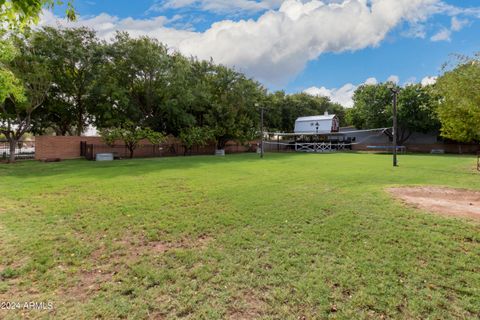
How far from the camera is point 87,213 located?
5.37 metres

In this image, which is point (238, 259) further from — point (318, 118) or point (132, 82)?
point (318, 118)

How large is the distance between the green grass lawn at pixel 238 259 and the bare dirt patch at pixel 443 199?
0.49 meters

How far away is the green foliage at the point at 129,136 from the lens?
1969cm

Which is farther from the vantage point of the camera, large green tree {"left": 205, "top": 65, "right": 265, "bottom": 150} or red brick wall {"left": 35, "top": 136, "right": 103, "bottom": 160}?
large green tree {"left": 205, "top": 65, "right": 265, "bottom": 150}

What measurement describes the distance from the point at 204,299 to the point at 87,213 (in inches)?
154

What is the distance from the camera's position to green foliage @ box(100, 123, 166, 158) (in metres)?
19.7

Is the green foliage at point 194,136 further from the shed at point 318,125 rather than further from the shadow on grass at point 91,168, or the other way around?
the shed at point 318,125

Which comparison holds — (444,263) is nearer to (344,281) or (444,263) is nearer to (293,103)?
(344,281)

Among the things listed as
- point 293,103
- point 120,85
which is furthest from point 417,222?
point 293,103

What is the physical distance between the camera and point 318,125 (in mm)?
34625

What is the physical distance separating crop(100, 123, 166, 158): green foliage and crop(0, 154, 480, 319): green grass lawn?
46.8 ft

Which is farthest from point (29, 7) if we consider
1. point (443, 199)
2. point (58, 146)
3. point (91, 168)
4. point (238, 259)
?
point (58, 146)

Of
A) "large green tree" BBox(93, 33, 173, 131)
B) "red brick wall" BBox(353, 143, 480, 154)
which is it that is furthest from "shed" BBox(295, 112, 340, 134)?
"large green tree" BBox(93, 33, 173, 131)

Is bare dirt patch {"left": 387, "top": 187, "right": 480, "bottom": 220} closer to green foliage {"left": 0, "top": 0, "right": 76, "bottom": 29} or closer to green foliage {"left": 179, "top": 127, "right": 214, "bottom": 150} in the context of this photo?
green foliage {"left": 0, "top": 0, "right": 76, "bottom": 29}
